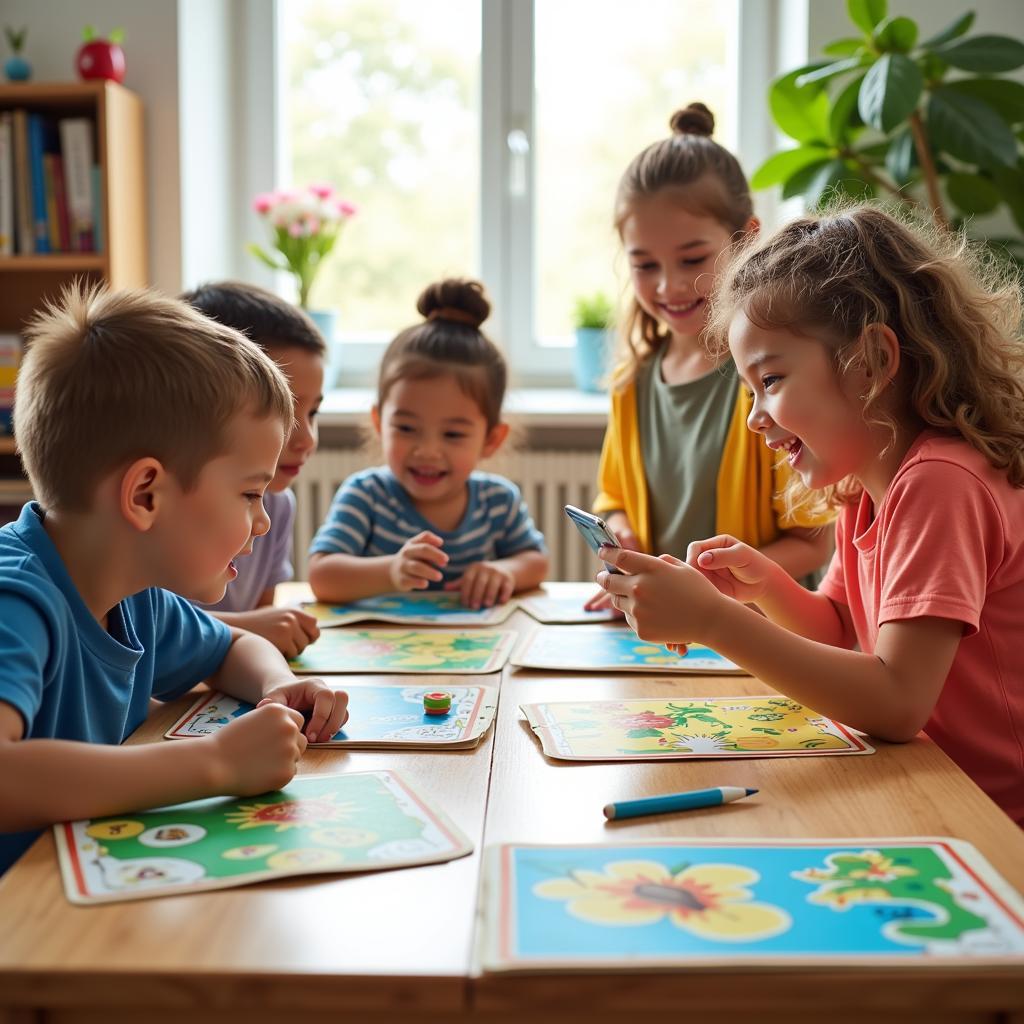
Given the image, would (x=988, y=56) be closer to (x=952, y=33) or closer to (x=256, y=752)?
(x=952, y=33)

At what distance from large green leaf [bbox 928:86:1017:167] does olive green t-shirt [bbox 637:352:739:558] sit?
3.32 feet

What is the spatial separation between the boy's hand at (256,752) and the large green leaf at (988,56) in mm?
2193

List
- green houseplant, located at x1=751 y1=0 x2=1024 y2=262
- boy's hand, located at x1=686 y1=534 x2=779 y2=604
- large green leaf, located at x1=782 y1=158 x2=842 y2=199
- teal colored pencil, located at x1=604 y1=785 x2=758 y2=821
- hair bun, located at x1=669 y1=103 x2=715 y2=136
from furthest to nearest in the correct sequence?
large green leaf, located at x1=782 y1=158 x2=842 y2=199 < green houseplant, located at x1=751 y1=0 x2=1024 y2=262 < hair bun, located at x1=669 y1=103 x2=715 y2=136 < boy's hand, located at x1=686 y1=534 x2=779 y2=604 < teal colored pencil, located at x1=604 y1=785 x2=758 y2=821

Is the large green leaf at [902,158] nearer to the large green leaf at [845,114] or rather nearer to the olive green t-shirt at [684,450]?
the large green leaf at [845,114]

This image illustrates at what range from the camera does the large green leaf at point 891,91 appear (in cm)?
233

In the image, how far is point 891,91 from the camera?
7.69 ft

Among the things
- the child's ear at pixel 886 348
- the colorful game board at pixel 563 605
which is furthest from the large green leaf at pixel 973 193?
the child's ear at pixel 886 348

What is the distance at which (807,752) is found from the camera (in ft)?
3.36

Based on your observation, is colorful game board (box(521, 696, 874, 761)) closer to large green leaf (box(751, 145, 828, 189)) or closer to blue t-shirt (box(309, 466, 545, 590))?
blue t-shirt (box(309, 466, 545, 590))

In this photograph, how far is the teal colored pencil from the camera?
867 mm

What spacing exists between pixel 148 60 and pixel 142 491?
7.64ft

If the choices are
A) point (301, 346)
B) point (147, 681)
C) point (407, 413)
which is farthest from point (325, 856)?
point (407, 413)

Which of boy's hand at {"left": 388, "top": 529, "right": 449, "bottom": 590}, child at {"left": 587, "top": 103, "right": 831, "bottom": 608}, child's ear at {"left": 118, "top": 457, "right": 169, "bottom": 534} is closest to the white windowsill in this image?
child at {"left": 587, "top": 103, "right": 831, "bottom": 608}

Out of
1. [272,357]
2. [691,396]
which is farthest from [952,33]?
[272,357]
